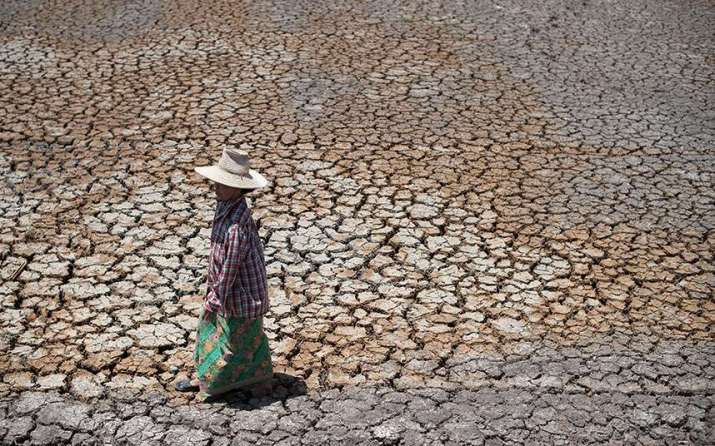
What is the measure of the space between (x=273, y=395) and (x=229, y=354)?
41cm

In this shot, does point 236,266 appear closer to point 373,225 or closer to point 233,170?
point 233,170

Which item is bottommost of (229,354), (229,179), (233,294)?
(229,354)

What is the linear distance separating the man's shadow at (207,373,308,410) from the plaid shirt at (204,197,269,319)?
54 cm

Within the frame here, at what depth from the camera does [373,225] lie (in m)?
6.89

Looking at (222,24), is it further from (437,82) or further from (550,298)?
(550,298)

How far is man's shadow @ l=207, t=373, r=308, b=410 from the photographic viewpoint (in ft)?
16.1

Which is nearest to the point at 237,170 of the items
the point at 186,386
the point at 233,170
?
the point at 233,170

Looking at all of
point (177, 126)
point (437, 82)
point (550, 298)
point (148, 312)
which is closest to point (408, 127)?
point (437, 82)

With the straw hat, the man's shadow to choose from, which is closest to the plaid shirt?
the straw hat

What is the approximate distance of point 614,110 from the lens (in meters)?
9.16

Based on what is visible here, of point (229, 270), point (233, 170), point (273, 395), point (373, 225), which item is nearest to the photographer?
point (229, 270)

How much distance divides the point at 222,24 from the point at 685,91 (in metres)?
5.82

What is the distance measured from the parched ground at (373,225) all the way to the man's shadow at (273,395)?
2 centimetres

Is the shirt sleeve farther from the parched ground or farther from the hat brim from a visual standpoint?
the parched ground
